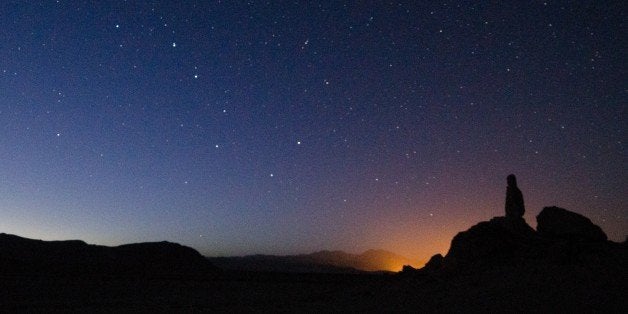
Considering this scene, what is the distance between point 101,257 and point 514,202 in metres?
60.0

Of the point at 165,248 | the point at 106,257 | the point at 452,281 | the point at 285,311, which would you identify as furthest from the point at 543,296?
the point at 165,248

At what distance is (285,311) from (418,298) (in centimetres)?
454

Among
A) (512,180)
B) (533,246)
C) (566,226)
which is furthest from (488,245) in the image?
(512,180)

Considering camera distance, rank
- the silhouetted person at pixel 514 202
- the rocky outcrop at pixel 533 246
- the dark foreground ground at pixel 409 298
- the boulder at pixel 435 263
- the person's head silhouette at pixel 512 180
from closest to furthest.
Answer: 1. the dark foreground ground at pixel 409 298
2. the rocky outcrop at pixel 533 246
3. the boulder at pixel 435 263
4. the silhouetted person at pixel 514 202
5. the person's head silhouette at pixel 512 180

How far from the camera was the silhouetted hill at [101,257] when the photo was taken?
170 feet

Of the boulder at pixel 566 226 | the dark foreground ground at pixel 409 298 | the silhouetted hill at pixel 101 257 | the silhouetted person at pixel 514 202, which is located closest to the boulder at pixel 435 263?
the dark foreground ground at pixel 409 298

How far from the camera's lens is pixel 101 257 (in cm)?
6309

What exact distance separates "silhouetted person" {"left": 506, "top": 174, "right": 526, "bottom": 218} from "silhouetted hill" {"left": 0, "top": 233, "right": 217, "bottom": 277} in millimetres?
39207

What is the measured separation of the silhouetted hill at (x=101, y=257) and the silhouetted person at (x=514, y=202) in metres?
39.2

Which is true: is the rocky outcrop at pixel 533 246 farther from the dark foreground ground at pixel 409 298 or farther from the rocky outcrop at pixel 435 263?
the dark foreground ground at pixel 409 298

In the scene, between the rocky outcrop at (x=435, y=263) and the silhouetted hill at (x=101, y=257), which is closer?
the rocky outcrop at (x=435, y=263)

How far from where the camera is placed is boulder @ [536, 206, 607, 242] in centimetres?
1714

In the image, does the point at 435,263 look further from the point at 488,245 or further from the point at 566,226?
the point at 566,226

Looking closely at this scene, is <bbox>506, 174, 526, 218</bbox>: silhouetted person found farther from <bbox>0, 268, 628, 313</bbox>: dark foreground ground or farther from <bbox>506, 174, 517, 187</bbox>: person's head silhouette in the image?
<bbox>0, 268, 628, 313</bbox>: dark foreground ground
